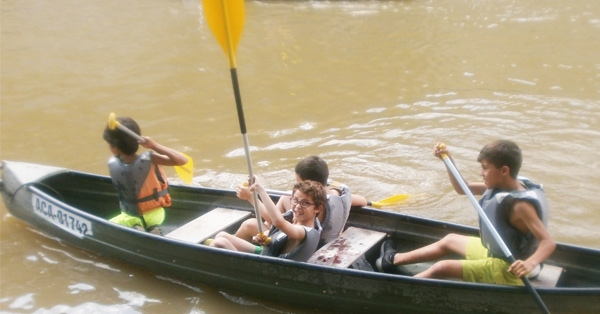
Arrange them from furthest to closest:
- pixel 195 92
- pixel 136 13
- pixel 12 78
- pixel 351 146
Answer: pixel 136 13, pixel 12 78, pixel 195 92, pixel 351 146

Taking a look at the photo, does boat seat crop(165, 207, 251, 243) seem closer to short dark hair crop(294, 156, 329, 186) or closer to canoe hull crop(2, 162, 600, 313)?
canoe hull crop(2, 162, 600, 313)

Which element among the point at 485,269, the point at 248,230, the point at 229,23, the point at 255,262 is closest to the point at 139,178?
the point at 248,230

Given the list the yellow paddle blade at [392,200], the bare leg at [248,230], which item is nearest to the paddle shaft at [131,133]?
the bare leg at [248,230]

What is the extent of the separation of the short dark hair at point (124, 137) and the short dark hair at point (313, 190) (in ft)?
4.63

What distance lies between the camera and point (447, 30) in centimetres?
1370

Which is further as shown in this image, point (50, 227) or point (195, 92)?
point (195, 92)

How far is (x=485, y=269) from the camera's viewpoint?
13.7 ft

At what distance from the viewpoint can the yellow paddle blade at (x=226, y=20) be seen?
4.11m

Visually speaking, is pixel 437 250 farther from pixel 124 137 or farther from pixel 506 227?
pixel 124 137

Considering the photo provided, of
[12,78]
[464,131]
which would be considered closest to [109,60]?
[12,78]

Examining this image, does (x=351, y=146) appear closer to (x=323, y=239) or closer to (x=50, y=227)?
(x=323, y=239)

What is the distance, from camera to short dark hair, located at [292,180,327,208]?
4453mm

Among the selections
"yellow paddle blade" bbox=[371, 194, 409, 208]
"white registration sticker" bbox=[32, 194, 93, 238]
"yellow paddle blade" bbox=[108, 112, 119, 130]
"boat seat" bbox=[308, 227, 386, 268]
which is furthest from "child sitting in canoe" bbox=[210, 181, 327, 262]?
"white registration sticker" bbox=[32, 194, 93, 238]

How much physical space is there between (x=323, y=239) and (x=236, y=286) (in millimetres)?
741
